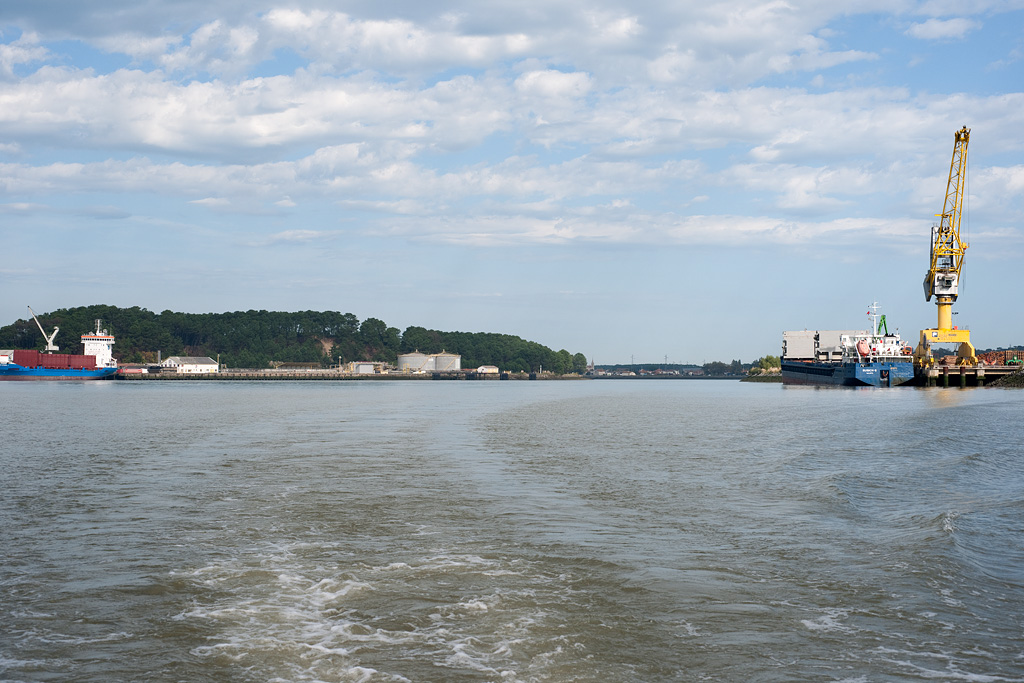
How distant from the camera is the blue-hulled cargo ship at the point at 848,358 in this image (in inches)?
3777

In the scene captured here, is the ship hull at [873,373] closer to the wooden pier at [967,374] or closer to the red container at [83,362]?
the wooden pier at [967,374]

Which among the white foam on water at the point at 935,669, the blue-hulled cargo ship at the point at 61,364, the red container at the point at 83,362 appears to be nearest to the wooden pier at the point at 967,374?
the white foam on water at the point at 935,669

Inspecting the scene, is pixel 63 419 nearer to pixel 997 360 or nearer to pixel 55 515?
pixel 55 515

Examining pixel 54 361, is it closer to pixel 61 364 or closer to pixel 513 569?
pixel 61 364

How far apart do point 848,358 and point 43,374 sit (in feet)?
500

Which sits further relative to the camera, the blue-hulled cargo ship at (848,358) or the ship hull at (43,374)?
the ship hull at (43,374)

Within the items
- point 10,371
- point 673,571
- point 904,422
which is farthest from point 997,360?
point 10,371

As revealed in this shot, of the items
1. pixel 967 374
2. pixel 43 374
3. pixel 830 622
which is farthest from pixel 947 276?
pixel 43 374

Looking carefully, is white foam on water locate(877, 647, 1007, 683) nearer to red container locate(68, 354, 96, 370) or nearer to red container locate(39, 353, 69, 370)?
red container locate(39, 353, 69, 370)

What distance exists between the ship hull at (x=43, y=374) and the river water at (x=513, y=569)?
486 feet

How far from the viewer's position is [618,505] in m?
16.5

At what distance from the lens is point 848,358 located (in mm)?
108562

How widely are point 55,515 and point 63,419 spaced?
33.3 meters

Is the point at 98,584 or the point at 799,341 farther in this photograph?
the point at 799,341
